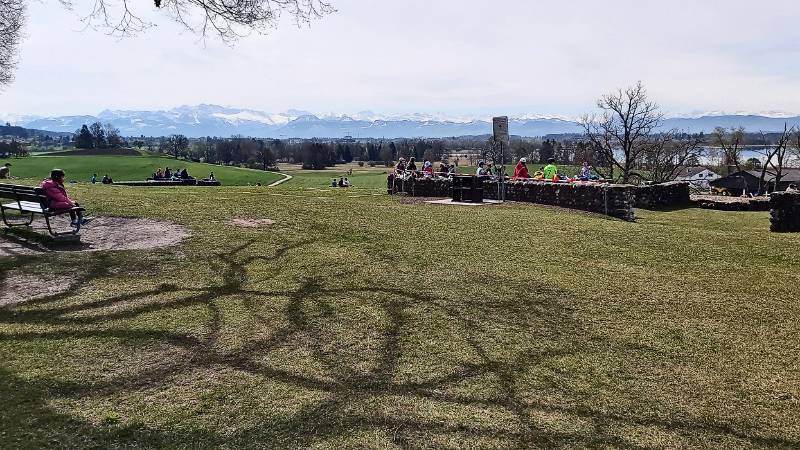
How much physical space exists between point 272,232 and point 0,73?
2407cm

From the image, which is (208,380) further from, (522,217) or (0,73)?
(0,73)

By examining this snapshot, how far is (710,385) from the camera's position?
4777 millimetres

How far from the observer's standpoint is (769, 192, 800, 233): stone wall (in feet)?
45.6

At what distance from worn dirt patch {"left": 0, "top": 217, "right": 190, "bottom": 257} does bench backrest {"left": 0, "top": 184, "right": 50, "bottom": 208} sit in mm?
532

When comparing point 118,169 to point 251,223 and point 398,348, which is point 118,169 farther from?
point 398,348

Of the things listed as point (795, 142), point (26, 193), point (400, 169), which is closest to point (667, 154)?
point (795, 142)

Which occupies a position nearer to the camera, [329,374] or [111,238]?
[329,374]

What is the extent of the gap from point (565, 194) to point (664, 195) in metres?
6.43

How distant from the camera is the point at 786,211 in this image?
14.0 meters

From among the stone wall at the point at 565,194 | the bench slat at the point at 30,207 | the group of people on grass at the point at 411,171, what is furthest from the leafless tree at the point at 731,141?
the bench slat at the point at 30,207

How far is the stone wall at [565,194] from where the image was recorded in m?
15.3

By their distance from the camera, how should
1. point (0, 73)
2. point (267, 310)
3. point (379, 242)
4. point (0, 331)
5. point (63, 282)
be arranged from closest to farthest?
point (0, 331) → point (267, 310) → point (63, 282) → point (379, 242) → point (0, 73)

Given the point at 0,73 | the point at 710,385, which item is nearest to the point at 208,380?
the point at 710,385

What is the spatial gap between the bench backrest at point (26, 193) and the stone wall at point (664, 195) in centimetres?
1696
